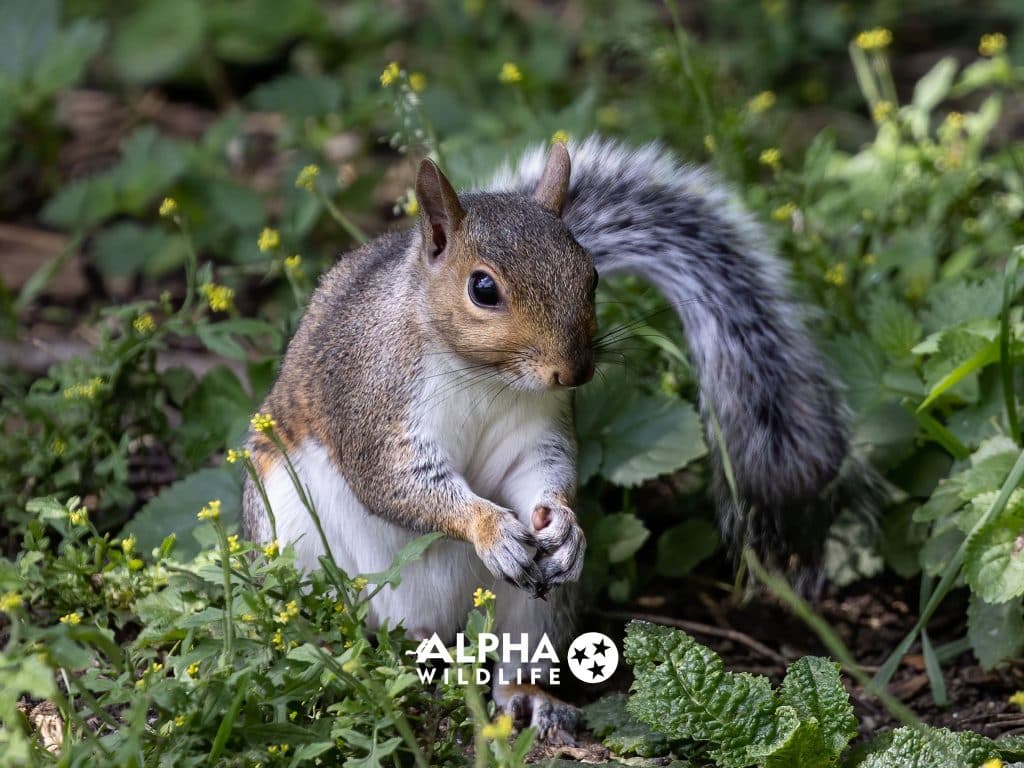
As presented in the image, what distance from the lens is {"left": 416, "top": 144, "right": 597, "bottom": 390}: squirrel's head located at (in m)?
2.25

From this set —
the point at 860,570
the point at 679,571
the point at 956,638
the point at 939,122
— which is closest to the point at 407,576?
the point at 679,571

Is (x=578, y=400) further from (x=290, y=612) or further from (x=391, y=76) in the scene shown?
(x=290, y=612)

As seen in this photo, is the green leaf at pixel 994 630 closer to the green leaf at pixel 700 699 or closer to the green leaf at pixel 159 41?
the green leaf at pixel 700 699

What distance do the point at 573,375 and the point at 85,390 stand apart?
1.20 m

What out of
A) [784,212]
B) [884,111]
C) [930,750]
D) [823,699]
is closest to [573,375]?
[823,699]

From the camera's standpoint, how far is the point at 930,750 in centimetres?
214

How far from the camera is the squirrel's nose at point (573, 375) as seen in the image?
2.23 meters

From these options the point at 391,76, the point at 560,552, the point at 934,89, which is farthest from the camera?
the point at 934,89

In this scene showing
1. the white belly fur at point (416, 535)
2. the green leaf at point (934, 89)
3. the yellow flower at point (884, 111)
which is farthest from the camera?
the green leaf at point (934, 89)

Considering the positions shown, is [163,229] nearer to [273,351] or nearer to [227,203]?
[227,203]

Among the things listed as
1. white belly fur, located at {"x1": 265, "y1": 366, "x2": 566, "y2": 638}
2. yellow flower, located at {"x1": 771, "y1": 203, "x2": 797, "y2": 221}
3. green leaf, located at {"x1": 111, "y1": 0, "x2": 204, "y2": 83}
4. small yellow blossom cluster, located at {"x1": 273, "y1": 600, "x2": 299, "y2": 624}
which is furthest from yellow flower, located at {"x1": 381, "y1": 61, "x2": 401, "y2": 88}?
green leaf, located at {"x1": 111, "y1": 0, "x2": 204, "y2": 83}

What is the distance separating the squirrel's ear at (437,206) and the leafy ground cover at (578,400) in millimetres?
539

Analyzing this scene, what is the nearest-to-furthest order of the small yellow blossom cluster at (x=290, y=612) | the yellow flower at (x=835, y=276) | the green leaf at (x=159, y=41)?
1. the small yellow blossom cluster at (x=290, y=612)
2. the yellow flower at (x=835, y=276)
3. the green leaf at (x=159, y=41)

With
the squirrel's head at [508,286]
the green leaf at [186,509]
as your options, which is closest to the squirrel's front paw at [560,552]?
the squirrel's head at [508,286]
